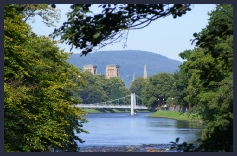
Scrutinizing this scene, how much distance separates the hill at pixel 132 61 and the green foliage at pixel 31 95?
52390mm

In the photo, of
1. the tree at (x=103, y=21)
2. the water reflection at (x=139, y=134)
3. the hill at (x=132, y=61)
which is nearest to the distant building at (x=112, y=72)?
the hill at (x=132, y=61)

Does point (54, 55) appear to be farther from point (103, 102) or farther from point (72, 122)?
point (103, 102)

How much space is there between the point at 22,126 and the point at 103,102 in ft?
245

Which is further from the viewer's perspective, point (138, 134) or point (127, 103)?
point (127, 103)

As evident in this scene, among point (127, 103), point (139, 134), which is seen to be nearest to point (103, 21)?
point (139, 134)

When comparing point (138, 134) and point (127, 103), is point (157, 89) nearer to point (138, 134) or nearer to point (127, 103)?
point (127, 103)

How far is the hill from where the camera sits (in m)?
86.9

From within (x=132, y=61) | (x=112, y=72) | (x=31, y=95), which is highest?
Answer: (x=132, y=61)

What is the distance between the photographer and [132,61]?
9725 centimetres

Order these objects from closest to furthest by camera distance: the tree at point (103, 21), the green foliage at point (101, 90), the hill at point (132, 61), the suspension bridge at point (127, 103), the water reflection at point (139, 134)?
the tree at point (103, 21) → the water reflection at point (139, 134) → the green foliage at point (101, 90) → the hill at point (132, 61) → the suspension bridge at point (127, 103)

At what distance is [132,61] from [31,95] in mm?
73506

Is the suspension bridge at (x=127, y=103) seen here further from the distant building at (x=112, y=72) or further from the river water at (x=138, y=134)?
the river water at (x=138, y=134)

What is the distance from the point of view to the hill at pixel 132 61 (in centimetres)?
8688

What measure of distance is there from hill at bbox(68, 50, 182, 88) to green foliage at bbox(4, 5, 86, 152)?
172 feet
